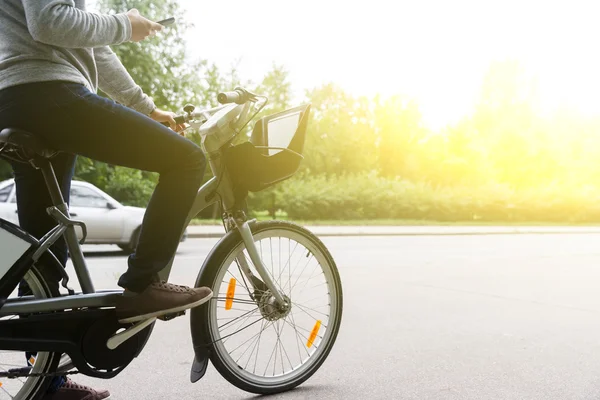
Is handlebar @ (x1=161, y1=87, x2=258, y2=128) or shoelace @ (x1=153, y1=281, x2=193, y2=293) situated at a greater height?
handlebar @ (x1=161, y1=87, x2=258, y2=128)

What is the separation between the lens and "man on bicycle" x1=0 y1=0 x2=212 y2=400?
7.62 ft

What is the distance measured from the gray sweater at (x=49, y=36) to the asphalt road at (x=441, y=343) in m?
1.67

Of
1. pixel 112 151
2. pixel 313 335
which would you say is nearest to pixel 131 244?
pixel 313 335

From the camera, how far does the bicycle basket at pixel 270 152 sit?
291 centimetres

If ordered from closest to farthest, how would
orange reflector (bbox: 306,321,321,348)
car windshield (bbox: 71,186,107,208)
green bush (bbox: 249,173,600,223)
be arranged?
orange reflector (bbox: 306,321,321,348), car windshield (bbox: 71,186,107,208), green bush (bbox: 249,173,600,223)

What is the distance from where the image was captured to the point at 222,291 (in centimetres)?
296

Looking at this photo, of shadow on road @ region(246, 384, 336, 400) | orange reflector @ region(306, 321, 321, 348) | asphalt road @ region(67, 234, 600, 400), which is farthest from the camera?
asphalt road @ region(67, 234, 600, 400)

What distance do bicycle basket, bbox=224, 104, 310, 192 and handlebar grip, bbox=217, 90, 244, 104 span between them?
0.19 meters

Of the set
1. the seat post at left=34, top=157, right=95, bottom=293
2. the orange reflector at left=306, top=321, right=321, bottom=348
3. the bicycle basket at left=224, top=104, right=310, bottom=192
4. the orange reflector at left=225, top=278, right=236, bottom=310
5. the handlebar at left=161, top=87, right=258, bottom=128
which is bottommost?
the orange reflector at left=306, top=321, right=321, bottom=348

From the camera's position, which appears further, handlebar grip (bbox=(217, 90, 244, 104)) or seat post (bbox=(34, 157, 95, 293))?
handlebar grip (bbox=(217, 90, 244, 104))

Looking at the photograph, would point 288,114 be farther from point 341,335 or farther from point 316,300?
point 341,335

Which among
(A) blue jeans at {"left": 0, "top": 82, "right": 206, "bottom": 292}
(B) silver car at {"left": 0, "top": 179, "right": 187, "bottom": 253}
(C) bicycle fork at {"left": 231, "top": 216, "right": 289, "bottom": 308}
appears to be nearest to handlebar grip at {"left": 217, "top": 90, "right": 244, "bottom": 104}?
(A) blue jeans at {"left": 0, "top": 82, "right": 206, "bottom": 292}

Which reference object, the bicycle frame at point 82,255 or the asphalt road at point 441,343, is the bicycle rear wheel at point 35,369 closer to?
the bicycle frame at point 82,255

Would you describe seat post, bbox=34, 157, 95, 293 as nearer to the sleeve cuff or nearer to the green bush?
the sleeve cuff
